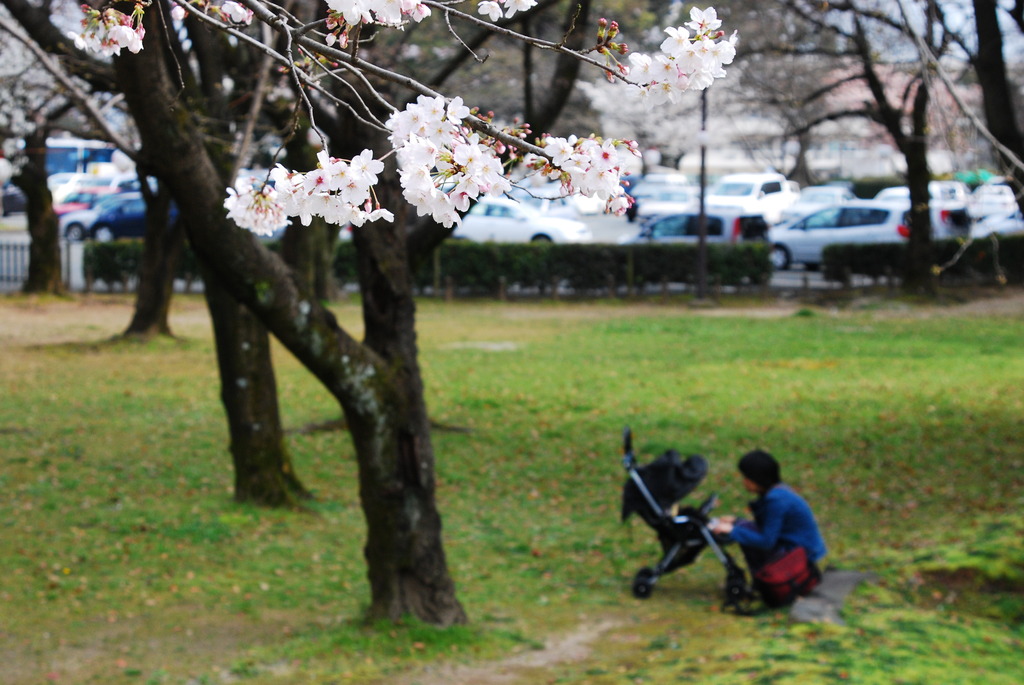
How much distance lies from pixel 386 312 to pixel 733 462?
4378mm

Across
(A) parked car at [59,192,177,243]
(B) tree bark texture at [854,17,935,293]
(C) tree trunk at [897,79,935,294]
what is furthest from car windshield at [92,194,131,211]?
(C) tree trunk at [897,79,935,294]

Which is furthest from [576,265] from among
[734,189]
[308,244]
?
[734,189]

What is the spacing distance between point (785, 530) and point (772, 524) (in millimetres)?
103

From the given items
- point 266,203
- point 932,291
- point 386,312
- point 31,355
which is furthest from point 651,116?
point 266,203

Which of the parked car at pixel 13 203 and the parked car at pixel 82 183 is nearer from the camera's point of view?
the parked car at pixel 82 183

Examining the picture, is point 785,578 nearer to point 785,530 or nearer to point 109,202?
point 785,530

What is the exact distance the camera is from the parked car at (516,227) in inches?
1042

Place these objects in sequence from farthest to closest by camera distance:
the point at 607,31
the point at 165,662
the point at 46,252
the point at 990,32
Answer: the point at 46,252 → the point at 990,32 → the point at 165,662 → the point at 607,31

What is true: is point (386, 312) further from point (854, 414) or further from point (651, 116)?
point (651, 116)

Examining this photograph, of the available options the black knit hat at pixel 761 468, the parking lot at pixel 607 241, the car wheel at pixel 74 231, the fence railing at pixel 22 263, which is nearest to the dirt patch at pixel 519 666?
the black knit hat at pixel 761 468

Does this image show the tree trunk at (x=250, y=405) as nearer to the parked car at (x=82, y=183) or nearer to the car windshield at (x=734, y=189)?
the car windshield at (x=734, y=189)

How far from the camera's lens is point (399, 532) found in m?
5.53

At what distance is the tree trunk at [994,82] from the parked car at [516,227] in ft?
62.6

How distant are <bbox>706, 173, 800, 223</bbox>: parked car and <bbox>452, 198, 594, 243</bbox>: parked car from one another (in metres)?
5.63
